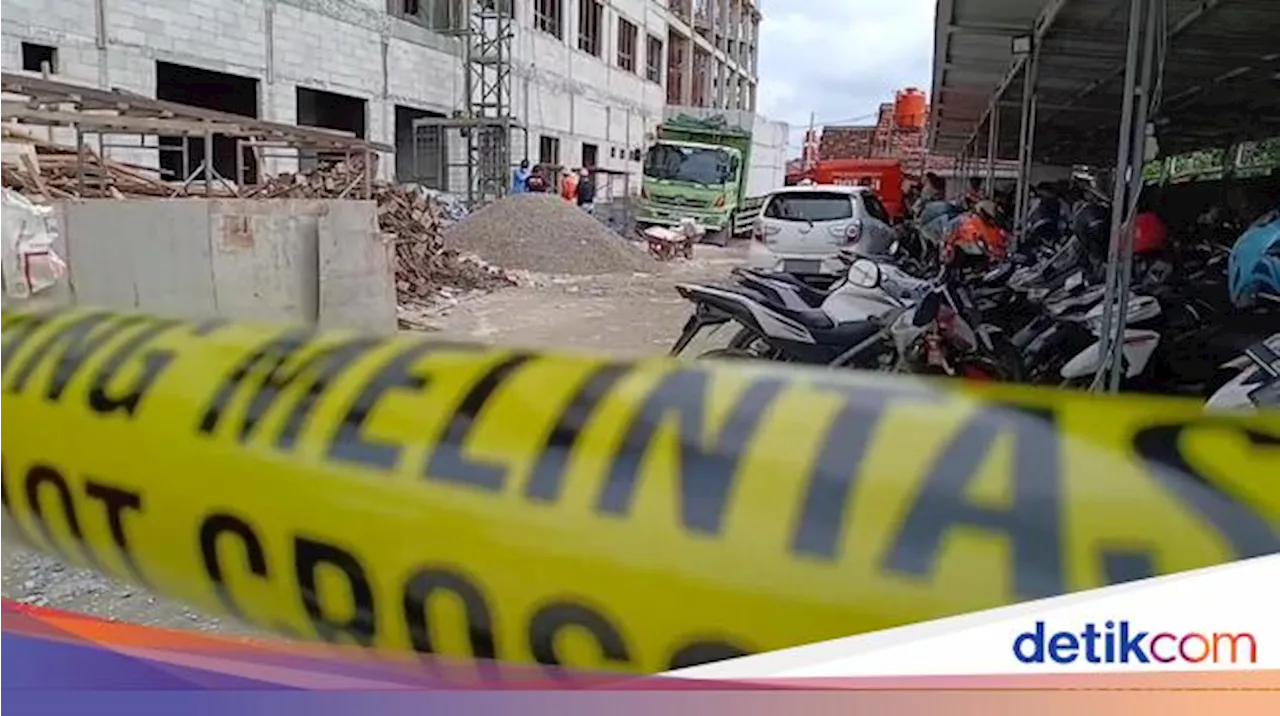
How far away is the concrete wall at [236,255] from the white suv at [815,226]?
5744 millimetres

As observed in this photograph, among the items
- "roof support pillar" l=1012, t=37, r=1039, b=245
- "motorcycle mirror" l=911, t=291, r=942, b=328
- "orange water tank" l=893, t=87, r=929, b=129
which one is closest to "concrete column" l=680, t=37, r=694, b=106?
Answer: "orange water tank" l=893, t=87, r=929, b=129

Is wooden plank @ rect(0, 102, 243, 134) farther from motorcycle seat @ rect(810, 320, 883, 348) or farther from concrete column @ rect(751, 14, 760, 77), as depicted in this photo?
concrete column @ rect(751, 14, 760, 77)

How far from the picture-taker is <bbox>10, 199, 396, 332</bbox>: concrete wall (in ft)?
26.3

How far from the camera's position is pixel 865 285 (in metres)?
6.73

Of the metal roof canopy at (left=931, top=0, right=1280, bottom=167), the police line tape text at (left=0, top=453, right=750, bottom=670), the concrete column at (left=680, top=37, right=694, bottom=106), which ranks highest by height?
the concrete column at (left=680, top=37, right=694, bottom=106)

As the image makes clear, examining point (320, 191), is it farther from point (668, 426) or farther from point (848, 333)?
point (668, 426)

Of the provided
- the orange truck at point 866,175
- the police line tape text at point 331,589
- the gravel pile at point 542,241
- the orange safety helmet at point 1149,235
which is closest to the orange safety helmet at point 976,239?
the orange safety helmet at point 1149,235

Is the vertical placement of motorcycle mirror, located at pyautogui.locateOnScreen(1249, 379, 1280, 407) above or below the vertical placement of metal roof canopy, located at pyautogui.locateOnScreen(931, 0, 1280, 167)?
below

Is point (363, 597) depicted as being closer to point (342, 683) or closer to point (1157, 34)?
point (342, 683)

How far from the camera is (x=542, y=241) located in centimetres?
1981

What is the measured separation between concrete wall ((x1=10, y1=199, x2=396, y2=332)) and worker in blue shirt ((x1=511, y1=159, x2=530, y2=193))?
1642 cm

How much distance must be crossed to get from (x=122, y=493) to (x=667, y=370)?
88cm

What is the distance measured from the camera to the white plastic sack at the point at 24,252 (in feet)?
19.0

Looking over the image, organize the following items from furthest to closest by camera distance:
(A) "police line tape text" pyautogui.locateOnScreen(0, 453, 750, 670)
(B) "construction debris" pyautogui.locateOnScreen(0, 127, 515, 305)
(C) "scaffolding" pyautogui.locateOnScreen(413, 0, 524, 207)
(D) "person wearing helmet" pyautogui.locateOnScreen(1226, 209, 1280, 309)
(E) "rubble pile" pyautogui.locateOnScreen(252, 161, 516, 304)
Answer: (C) "scaffolding" pyautogui.locateOnScreen(413, 0, 524, 207), (E) "rubble pile" pyautogui.locateOnScreen(252, 161, 516, 304), (B) "construction debris" pyautogui.locateOnScreen(0, 127, 515, 305), (D) "person wearing helmet" pyautogui.locateOnScreen(1226, 209, 1280, 309), (A) "police line tape text" pyautogui.locateOnScreen(0, 453, 750, 670)
